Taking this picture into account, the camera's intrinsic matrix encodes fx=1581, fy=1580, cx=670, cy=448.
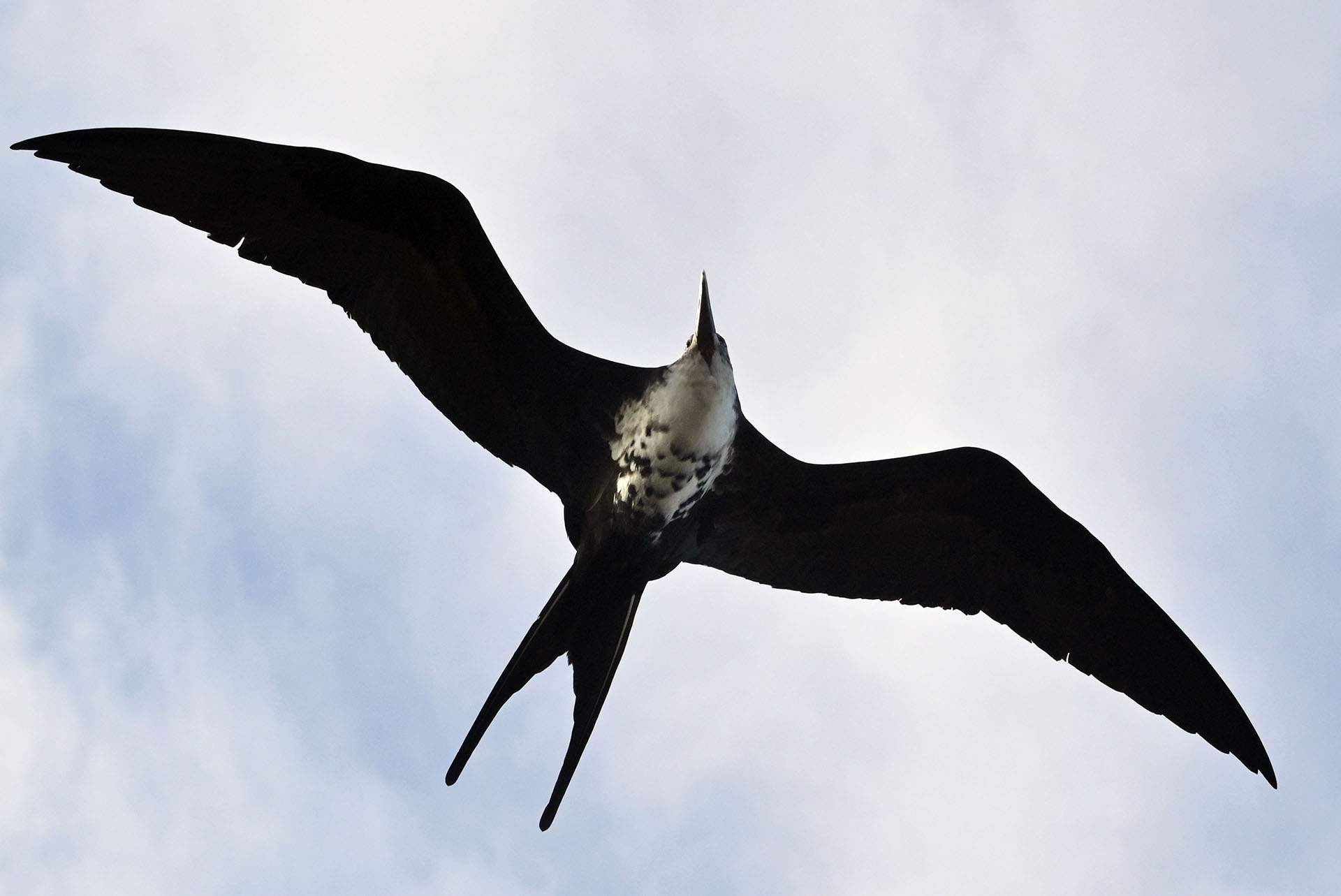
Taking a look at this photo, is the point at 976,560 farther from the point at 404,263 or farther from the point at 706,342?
the point at 404,263

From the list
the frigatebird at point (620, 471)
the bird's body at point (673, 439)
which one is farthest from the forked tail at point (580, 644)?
the bird's body at point (673, 439)

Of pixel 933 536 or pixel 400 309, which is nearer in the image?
pixel 400 309

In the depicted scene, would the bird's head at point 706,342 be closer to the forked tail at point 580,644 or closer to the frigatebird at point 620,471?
the frigatebird at point 620,471

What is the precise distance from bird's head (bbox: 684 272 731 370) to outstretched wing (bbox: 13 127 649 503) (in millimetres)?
318

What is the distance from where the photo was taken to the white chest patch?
716 cm

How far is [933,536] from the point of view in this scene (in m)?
7.83

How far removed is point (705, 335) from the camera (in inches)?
285

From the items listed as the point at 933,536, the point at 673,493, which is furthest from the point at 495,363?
the point at 933,536

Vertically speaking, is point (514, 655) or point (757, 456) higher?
point (757, 456)

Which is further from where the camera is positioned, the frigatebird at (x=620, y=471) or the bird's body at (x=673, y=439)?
the bird's body at (x=673, y=439)

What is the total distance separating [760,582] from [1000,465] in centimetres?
131

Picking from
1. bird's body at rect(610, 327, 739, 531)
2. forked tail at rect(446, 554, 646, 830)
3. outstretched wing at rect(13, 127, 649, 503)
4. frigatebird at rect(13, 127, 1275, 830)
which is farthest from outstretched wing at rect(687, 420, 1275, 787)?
outstretched wing at rect(13, 127, 649, 503)

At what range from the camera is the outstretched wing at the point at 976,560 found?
7691 mm

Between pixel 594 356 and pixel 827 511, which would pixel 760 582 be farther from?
pixel 594 356
